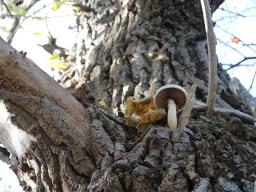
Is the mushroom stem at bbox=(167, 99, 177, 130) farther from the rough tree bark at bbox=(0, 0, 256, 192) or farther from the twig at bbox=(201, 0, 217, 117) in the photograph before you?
the twig at bbox=(201, 0, 217, 117)

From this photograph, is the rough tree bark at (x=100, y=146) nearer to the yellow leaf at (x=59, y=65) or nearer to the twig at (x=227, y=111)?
the twig at (x=227, y=111)

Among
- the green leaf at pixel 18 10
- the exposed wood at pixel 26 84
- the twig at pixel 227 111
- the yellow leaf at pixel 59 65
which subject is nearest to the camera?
the exposed wood at pixel 26 84

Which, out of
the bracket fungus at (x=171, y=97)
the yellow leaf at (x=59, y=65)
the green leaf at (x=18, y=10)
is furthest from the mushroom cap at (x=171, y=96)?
the green leaf at (x=18, y=10)

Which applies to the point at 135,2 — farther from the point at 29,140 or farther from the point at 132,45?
the point at 29,140

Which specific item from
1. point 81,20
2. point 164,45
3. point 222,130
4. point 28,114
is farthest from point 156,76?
point 81,20

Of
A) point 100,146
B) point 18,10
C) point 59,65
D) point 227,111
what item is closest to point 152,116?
point 100,146

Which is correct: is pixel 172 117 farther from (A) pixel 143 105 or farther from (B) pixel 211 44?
(B) pixel 211 44

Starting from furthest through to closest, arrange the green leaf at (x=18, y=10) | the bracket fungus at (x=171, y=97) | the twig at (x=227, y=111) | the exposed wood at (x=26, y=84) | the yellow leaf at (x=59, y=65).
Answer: the green leaf at (x=18, y=10), the yellow leaf at (x=59, y=65), the twig at (x=227, y=111), the bracket fungus at (x=171, y=97), the exposed wood at (x=26, y=84)

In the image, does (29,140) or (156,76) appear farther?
(156,76)

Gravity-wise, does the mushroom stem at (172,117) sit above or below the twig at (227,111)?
below
